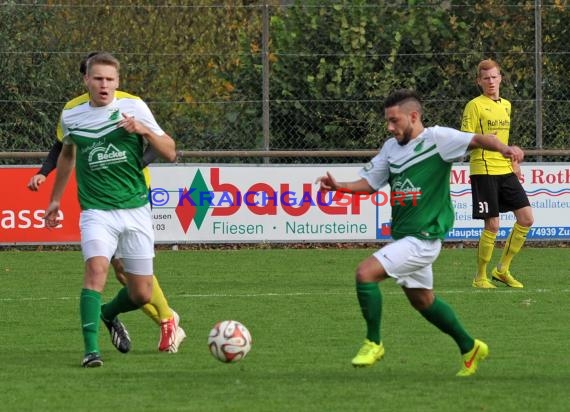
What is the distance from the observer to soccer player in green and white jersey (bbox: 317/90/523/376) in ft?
27.4

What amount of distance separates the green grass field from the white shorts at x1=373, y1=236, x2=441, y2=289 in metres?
0.54

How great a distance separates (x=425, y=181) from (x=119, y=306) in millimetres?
2286

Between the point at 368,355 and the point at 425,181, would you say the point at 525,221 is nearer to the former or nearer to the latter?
the point at 425,181

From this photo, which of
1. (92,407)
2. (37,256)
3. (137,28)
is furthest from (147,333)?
(137,28)

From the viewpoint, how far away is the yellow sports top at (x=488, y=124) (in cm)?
1378

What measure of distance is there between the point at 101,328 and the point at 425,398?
13.5ft

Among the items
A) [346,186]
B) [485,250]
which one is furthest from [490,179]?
[346,186]

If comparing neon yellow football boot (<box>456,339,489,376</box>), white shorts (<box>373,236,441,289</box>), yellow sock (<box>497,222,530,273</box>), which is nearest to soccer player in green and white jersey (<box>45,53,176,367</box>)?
white shorts (<box>373,236,441,289</box>)

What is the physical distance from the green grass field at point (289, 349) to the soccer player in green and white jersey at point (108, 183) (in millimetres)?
493

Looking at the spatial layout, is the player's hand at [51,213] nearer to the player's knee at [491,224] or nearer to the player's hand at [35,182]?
the player's hand at [35,182]

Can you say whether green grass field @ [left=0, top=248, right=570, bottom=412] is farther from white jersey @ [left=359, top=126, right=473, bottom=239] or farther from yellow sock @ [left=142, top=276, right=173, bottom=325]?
white jersey @ [left=359, top=126, right=473, bottom=239]

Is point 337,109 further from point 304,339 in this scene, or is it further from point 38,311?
point 304,339

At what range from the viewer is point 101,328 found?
36.6ft

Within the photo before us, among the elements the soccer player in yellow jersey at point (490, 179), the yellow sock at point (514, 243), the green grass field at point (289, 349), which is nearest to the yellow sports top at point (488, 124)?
the soccer player in yellow jersey at point (490, 179)
